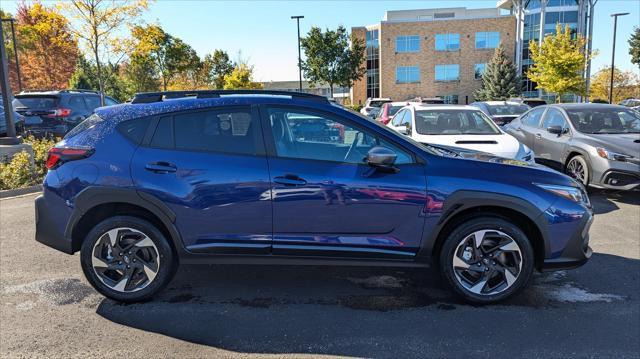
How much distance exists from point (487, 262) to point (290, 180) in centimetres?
170

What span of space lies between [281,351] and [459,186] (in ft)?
5.89

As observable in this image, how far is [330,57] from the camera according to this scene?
137ft

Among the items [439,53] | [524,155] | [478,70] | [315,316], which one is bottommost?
[315,316]

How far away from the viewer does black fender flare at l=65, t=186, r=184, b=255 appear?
368cm

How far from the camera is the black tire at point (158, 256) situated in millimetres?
3764

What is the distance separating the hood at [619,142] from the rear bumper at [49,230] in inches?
297

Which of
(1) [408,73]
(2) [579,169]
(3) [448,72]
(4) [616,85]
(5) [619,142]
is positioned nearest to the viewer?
(5) [619,142]

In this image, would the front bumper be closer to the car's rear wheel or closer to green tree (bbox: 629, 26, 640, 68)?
the car's rear wheel

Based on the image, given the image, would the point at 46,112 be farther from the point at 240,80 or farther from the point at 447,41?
the point at 447,41

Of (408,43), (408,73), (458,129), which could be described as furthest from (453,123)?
(408,43)

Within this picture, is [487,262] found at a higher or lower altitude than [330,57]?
lower

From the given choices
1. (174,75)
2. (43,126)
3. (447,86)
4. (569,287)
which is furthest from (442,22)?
(569,287)

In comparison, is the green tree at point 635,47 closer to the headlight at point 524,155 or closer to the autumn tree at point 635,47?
the autumn tree at point 635,47

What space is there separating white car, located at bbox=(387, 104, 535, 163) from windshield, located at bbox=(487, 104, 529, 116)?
671 cm
